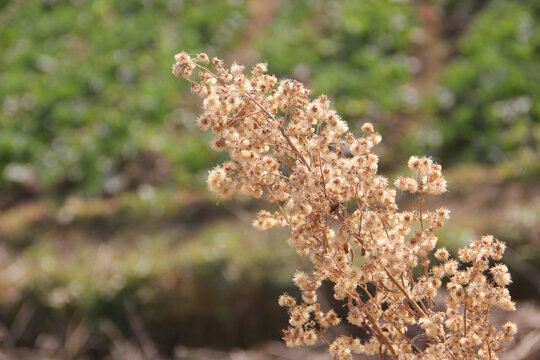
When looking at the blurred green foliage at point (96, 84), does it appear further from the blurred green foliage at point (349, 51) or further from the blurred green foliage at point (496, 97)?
the blurred green foliage at point (496, 97)

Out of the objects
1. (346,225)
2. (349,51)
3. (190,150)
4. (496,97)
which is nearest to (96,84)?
(190,150)

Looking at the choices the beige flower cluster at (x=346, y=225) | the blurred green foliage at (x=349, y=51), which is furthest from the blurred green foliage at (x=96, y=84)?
the beige flower cluster at (x=346, y=225)

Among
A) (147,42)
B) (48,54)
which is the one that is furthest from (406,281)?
(48,54)

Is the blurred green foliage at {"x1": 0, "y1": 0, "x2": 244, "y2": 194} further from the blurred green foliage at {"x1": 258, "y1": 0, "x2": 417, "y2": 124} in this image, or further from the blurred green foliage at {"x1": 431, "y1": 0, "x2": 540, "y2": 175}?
the blurred green foliage at {"x1": 431, "y1": 0, "x2": 540, "y2": 175}

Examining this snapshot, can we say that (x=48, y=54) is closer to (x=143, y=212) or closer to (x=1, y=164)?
(x=1, y=164)

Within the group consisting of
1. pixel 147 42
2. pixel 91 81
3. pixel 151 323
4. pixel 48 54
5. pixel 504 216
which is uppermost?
pixel 147 42

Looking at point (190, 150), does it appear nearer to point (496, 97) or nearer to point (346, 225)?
point (496, 97)
